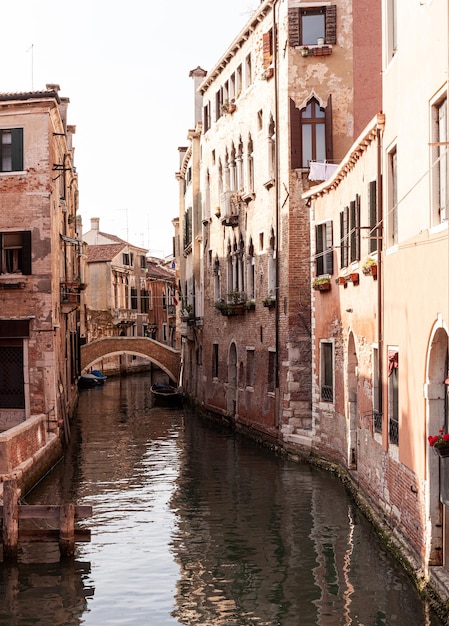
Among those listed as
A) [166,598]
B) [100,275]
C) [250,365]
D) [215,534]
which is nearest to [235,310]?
[250,365]

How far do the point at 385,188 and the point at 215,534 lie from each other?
221 inches

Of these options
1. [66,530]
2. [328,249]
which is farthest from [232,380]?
[66,530]

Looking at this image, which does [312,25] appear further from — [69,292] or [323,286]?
[69,292]

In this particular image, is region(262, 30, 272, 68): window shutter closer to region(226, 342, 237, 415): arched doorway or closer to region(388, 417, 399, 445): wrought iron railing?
region(226, 342, 237, 415): arched doorway

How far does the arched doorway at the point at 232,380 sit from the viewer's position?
28620mm

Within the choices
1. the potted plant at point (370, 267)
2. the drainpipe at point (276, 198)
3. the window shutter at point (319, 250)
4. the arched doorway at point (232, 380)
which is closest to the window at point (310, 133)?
the drainpipe at point (276, 198)

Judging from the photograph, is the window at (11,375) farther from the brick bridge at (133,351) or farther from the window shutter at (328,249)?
the brick bridge at (133,351)

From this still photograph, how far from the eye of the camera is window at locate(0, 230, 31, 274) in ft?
71.0

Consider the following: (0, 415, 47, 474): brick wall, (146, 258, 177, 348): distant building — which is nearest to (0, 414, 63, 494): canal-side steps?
(0, 415, 47, 474): brick wall

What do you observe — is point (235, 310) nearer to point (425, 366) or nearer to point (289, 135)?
point (289, 135)

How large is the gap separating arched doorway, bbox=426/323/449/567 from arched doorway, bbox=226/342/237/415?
18.0 m

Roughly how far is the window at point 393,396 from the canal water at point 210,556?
1502 millimetres

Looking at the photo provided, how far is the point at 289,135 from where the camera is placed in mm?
22281

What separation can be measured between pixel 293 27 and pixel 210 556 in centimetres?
1340
